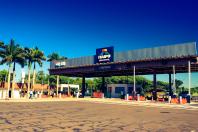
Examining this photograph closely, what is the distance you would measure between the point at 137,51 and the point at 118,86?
14204mm

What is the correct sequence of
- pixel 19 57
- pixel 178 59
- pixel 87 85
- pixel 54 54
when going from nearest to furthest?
pixel 178 59, pixel 19 57, pixel 54 54, pixel 87 85

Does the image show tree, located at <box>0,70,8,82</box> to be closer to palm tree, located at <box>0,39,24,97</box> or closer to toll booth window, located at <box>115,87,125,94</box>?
palm tree, located at <box>0,39,24,97</box>

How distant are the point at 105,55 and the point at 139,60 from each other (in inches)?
327

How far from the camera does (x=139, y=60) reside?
44.8 m

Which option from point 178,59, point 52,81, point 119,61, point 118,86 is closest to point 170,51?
point 178,59

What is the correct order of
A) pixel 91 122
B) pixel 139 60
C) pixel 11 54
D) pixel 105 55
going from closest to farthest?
pixel 91 122, pixel 139 60, pixel 105 55, pixel 11 54

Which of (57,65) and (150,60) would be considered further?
(57,65)

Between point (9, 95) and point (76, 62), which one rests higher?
point (76, 62)

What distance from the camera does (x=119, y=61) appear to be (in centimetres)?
4850

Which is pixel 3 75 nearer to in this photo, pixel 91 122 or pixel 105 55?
pixel 105 55

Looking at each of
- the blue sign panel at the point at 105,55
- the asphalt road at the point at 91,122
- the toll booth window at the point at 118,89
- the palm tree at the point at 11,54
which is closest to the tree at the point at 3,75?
the palm tree at the point at 11,54

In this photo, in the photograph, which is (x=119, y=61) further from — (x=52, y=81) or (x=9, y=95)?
(x=52, y=81)

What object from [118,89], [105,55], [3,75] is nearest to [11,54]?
[105,55]

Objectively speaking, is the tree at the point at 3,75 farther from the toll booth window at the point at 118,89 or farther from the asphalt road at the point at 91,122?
the asphalt road at the point at 91,122
